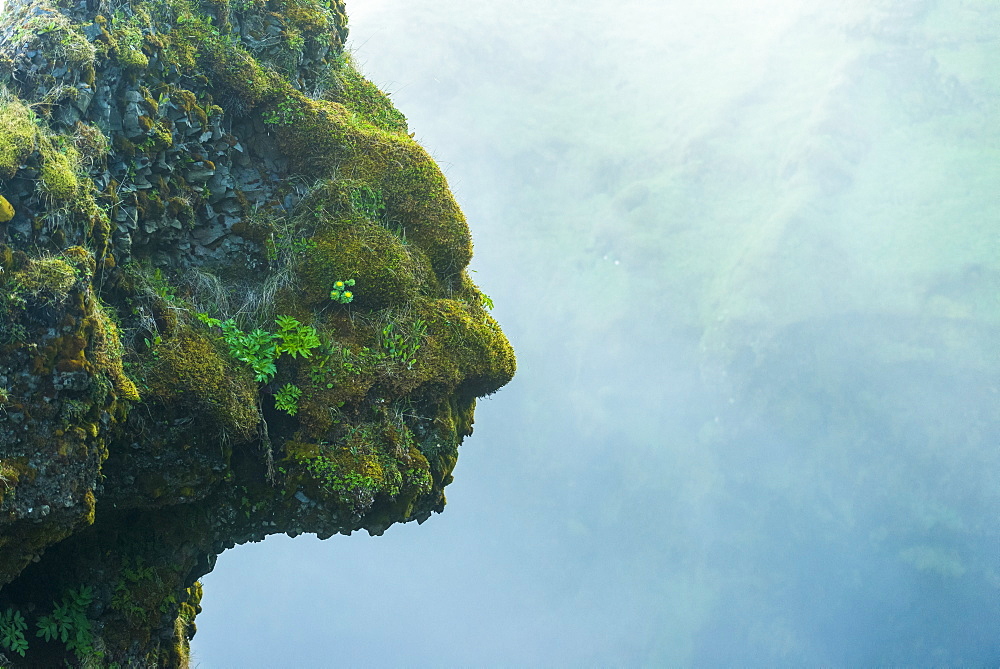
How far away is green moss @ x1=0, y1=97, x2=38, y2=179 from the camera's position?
548cm

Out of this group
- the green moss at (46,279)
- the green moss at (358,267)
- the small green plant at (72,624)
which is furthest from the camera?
the green moss at (358,267)

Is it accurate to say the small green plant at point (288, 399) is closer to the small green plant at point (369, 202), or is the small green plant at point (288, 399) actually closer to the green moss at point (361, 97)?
the small green plant at point (369, 202)

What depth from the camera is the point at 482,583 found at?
7475 centimetres

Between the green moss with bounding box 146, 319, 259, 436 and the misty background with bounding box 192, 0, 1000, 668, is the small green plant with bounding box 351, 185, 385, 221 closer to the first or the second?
the green moss with bounding box 146, 319, 259, 436

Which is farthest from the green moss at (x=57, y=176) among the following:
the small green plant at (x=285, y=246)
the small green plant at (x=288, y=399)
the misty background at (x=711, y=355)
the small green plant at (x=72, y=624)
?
the misty background at (x=711, y=355)

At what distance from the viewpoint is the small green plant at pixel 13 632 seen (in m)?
6.18

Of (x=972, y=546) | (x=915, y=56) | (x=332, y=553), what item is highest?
(x=915, y=56)

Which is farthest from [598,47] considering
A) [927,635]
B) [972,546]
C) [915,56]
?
[927,635]

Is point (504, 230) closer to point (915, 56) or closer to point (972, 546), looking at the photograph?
point (915, 56)

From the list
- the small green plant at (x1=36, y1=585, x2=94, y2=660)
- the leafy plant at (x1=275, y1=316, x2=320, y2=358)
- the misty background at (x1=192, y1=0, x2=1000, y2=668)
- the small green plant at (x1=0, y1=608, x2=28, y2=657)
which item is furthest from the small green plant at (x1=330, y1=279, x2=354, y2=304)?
the misty background at (x1=192, y1=0, x2=1000, y2=668)

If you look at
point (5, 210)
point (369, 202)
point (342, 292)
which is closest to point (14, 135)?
point (5, 210)

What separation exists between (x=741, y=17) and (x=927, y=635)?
45569 millimetres

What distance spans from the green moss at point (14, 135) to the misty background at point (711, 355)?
53359 millimetres

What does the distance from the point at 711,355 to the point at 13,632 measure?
59387 mm
